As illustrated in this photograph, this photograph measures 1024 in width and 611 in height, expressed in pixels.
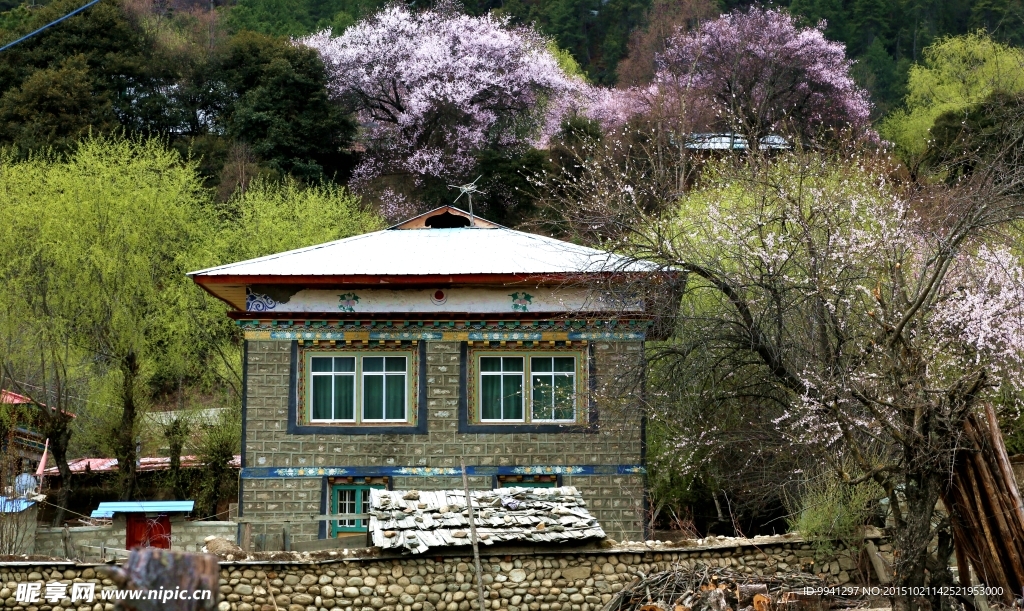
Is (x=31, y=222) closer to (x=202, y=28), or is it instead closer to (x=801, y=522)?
(x=801, y=522)

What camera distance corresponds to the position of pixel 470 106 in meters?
52.1

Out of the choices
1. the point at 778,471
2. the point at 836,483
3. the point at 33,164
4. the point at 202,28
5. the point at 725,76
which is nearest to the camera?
the point at 836,483

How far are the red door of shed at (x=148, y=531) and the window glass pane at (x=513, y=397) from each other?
6186 mm

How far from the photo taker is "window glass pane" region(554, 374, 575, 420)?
23.2 metres

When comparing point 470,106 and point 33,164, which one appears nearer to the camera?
point 33,164

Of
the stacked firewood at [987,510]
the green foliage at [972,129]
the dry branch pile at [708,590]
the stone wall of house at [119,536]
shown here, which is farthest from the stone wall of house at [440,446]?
the green foliage at [972,129]

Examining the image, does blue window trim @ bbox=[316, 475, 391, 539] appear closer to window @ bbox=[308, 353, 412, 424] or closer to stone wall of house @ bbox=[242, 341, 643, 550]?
stone wall of house @ bbox=[242, 341, 643, 550]

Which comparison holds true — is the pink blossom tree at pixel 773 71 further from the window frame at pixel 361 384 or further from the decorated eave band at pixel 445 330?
the window frame at pixel 361 384

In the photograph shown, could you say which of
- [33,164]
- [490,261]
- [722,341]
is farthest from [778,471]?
[33,164]

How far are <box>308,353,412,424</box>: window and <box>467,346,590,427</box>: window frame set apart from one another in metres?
1.19

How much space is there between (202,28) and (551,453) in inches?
1849

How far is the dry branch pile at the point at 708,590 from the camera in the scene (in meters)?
16.4

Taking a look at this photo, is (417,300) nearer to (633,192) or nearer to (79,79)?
(633,192)

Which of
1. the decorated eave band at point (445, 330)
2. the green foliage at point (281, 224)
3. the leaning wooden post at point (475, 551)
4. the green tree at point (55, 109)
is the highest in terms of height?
the green tree at point (55, 109)
